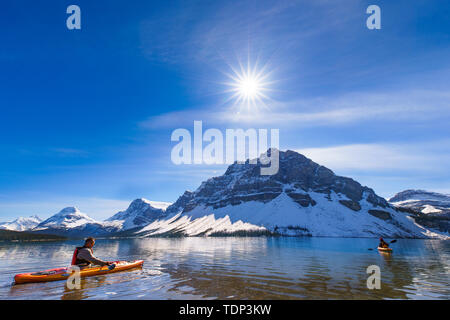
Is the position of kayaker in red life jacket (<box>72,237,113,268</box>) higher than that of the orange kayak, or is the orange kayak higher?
kayaker in red life jacket (<box>72,237,113,268</box>)

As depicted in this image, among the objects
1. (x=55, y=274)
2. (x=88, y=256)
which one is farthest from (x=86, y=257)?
(x=55, y=274)

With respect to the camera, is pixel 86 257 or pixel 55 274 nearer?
pixel 55 274

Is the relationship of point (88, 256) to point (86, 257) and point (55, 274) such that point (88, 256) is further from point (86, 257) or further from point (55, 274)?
point (55, 274)

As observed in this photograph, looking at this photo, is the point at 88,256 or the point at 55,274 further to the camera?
the point at 88,256

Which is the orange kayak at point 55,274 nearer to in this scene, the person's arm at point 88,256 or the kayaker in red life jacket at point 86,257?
the kayaker in red life jacket at point 86,257

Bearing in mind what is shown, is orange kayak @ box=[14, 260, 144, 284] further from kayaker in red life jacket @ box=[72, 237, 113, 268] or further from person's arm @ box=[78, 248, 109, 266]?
person's arm @ box=[78, 248, 109, 266]

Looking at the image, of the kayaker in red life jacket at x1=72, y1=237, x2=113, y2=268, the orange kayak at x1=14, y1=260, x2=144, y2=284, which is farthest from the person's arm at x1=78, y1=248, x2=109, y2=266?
the orange kayak at x1=14, y1=260, x2=144, y2=284

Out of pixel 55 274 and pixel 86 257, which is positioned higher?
pixel 86 257

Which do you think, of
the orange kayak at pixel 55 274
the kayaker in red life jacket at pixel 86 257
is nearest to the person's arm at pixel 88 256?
the kayaker in red life jacket at pixel 86 257

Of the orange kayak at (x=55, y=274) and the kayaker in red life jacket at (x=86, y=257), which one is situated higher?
the kayaker in red life jacket at (x=86, y=257)
